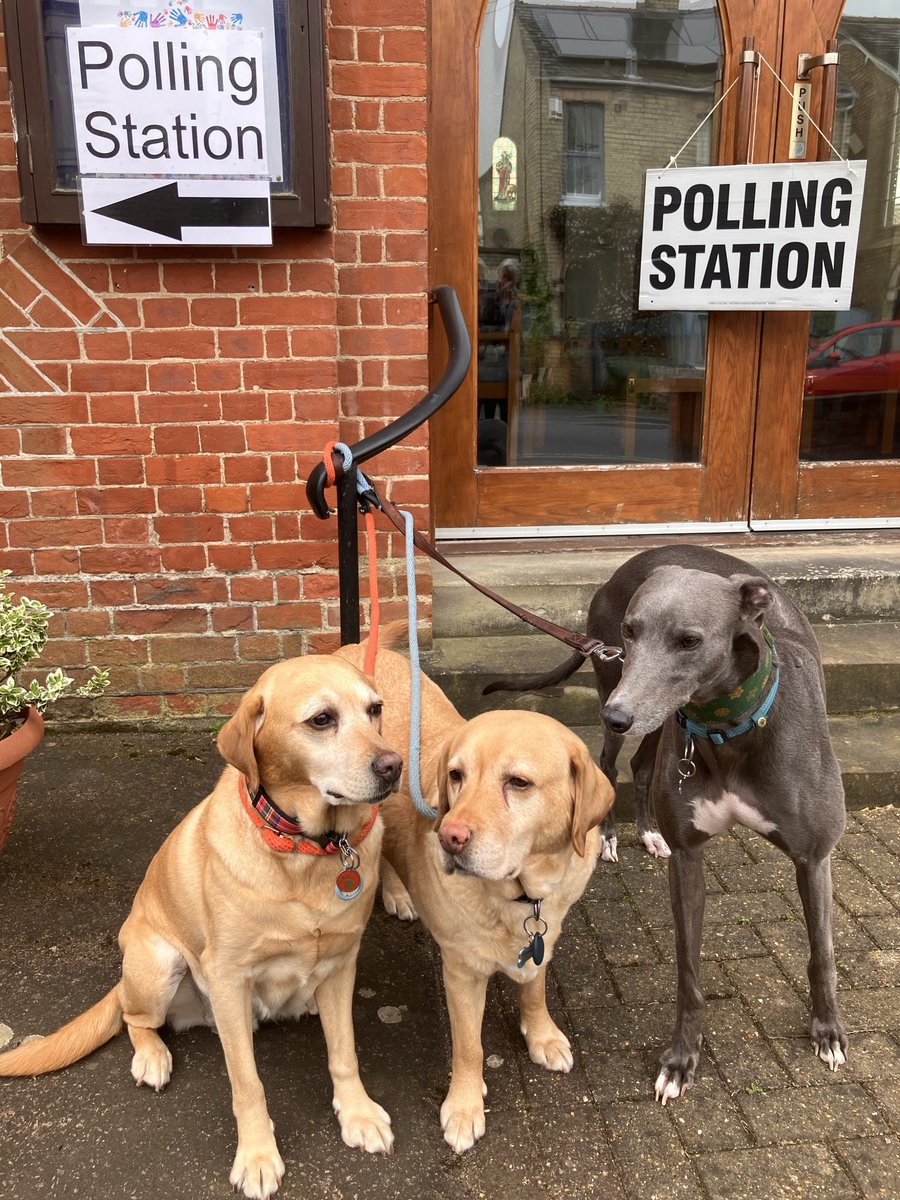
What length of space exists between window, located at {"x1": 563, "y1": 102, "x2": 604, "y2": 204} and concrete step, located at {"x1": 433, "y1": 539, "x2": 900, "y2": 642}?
2.03m

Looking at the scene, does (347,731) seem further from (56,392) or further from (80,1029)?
(56,392)

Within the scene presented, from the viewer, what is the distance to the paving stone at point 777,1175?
2020 millimetres

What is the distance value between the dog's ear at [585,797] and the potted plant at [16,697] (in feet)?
5.91

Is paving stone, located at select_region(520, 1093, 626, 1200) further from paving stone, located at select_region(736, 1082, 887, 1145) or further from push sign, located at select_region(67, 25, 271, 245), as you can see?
push sign, located at select_region(67, 25, 271, 245)

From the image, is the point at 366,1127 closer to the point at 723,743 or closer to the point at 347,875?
the point at 347,875

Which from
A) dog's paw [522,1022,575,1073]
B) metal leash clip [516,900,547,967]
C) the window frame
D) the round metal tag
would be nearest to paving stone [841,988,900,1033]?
dog's paw [522,1022,575,1073]

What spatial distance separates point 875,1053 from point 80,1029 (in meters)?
2.13

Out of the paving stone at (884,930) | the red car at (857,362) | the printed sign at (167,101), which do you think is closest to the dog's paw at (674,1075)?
the paving stone at (884,930)

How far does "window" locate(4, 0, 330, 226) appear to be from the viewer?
3453 mm

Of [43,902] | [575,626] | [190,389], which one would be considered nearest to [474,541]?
[575,626]

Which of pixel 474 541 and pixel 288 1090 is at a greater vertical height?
pixel 474 541

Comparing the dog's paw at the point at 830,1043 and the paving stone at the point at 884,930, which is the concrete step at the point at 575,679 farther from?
the dog's paw at the point at 830,1043

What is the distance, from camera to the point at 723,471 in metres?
5.09

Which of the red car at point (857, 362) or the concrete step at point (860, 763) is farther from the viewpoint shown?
the red car at point (857, 362)
